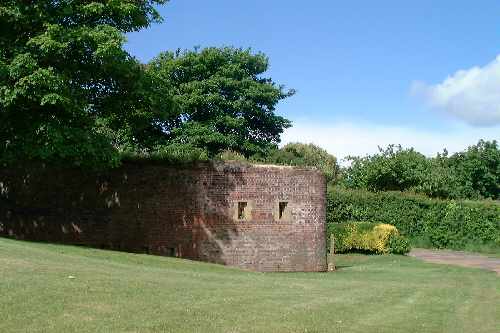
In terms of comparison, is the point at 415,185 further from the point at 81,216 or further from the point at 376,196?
the point at 81,216

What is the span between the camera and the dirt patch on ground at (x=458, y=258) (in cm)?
2873

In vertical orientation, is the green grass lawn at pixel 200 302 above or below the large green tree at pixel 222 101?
below

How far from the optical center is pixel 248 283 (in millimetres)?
15555

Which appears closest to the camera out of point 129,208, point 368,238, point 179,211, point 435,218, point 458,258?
point 129,208

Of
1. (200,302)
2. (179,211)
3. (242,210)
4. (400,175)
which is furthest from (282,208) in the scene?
(400,175)

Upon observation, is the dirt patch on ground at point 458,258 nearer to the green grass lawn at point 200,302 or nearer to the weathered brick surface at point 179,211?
the weathered brick surface at point 179,211

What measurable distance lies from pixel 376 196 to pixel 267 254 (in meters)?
14.7

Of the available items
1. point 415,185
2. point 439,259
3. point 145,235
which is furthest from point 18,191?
point 415,185

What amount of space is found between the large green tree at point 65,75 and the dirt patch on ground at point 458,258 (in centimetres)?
1541

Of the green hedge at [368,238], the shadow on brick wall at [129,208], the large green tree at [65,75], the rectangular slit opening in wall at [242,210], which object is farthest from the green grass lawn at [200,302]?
the green hedge at [368,238]

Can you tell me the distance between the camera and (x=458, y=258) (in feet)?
105

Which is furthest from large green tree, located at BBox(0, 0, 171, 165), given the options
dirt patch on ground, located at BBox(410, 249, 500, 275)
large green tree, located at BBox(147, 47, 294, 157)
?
large green tree, located at BBox(147, 47, 294, 157)

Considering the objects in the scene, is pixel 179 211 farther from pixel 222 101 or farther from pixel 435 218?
pixel 222 101

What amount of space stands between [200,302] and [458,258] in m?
23.2
